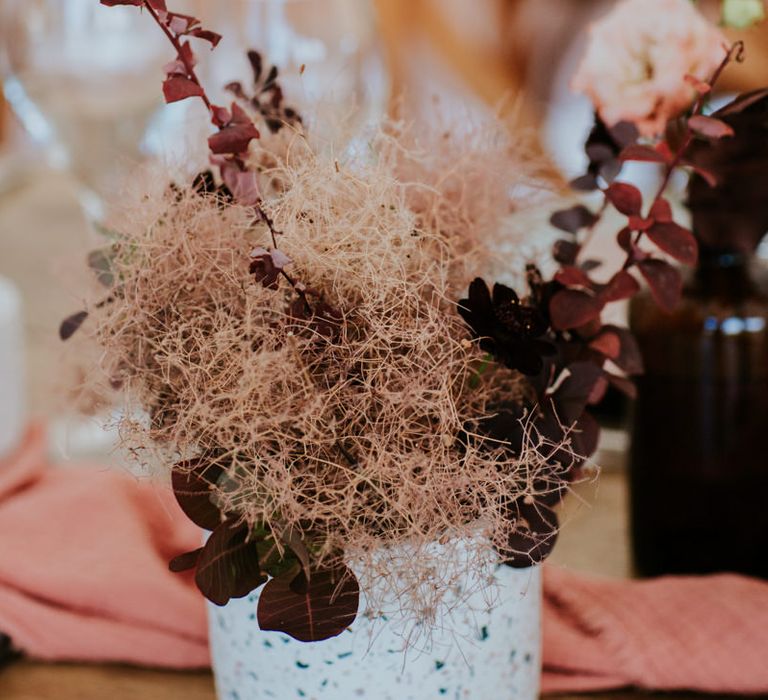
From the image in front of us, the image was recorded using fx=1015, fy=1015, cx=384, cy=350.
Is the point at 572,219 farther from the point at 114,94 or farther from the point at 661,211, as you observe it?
the point at 114,94

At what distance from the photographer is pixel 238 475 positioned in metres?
0.26

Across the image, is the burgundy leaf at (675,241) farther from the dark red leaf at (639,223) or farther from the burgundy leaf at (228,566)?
the burgundy leaf at (228,566)

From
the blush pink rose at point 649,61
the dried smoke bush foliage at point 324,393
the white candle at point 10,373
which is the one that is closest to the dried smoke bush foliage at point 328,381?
the dried smoke bush foliage at point 324,393

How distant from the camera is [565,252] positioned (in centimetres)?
33

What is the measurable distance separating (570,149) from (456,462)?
1.14m

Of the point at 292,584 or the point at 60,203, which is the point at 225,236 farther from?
the point at 60,203

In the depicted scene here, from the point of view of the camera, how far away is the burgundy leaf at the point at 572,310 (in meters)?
0.30

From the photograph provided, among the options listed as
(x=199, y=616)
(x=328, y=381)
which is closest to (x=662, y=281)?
(x=328, y=381)

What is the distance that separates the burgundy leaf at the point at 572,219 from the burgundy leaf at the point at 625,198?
0.11 feet

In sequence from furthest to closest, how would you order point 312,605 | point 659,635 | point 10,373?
1. point 10,373
2. point 659,635
3. point 312,605

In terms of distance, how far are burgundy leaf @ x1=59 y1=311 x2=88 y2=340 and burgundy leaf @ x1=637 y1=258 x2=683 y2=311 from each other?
174mm

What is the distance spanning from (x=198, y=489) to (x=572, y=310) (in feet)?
0.40

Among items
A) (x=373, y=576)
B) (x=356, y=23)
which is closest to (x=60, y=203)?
(x=356, y=23)

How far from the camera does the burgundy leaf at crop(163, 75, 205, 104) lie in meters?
0.27
